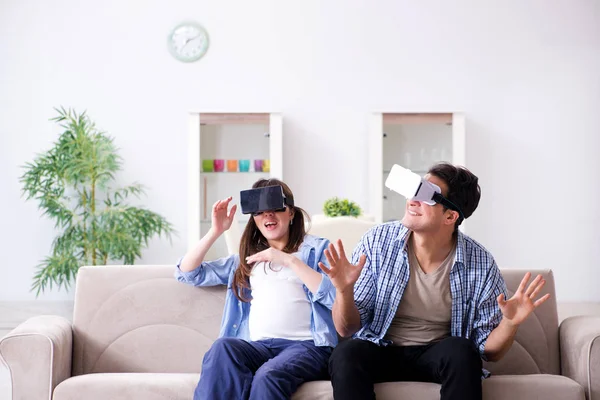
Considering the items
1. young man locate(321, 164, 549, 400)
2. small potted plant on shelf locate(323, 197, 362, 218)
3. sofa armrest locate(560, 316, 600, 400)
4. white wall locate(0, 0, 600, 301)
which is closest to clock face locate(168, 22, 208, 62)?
white wall locate(0, 0, 600, 301)

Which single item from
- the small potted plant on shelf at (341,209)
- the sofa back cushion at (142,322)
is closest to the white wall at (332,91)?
the small potted plant on shelf at (341,209)

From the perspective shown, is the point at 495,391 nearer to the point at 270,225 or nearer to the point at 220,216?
the point at 270,225

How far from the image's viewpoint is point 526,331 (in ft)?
8.78

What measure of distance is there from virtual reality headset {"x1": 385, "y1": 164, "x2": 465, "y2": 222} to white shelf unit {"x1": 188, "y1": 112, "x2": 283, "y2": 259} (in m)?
3.76

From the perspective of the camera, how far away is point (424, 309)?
8.01 ft

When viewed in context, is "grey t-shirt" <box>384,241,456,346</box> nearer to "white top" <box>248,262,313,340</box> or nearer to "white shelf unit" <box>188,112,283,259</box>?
"white top" <box>248,262,313,340</box>

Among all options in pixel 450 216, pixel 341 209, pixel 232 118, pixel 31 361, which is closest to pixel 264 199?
pixel 450 216

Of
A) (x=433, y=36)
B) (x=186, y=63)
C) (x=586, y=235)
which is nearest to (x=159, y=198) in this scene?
(x=186, y=63)

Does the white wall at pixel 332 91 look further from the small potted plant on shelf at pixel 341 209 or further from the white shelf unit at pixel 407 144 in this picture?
the small potted plant on shelf at pixel 341 209

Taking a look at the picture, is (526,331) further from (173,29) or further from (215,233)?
(173,29)

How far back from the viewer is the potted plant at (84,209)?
5.86 m

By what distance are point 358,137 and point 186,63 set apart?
1.58 metres

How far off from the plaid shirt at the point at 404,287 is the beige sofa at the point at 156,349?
7.1 inches

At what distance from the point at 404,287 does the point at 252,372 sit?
0.54 meters
